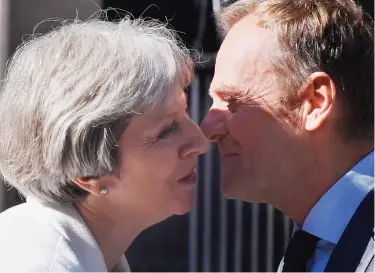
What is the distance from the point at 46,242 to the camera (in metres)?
1.33

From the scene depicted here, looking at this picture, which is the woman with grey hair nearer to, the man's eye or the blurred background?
the man's eye

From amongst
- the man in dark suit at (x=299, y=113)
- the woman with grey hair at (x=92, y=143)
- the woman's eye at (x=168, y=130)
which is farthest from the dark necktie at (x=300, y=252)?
the woman's eye at (x=168, y=130)

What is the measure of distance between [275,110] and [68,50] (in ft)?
1.68

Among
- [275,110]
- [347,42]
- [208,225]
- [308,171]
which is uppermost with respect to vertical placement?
[347,42]

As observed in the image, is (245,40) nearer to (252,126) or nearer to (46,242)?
(252,126)

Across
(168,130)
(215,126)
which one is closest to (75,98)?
(168,130)

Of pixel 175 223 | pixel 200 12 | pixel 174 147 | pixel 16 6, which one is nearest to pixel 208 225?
pixel 175 223

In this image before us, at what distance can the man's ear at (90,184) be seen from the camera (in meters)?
1.44

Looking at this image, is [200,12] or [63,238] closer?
[63,238]

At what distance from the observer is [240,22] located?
1.77 meters

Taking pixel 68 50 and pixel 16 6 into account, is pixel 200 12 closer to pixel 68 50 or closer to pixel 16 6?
pixel 16 6

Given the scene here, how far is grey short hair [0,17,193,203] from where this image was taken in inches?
53.7

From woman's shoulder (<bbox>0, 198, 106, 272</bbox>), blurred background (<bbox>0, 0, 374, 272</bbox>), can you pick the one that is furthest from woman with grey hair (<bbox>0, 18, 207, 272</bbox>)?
blurred background (<bbox>0, 0, 374, 272</bbox>)

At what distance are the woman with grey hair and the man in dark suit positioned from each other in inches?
8.8
